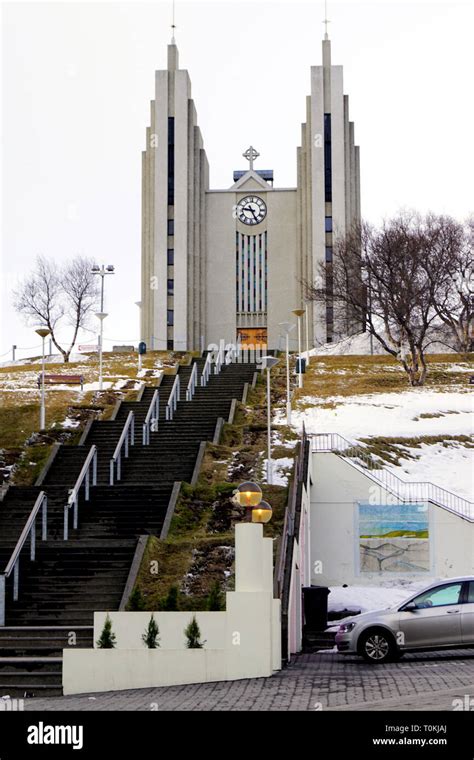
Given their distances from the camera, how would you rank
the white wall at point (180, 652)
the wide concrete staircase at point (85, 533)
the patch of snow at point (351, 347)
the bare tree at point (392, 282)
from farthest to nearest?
the patch of snow at point (351, 347)
the bare tree at point (392, 282)
the wide concrete staircase at point (85, 533)
the white wall at point (180, 652)

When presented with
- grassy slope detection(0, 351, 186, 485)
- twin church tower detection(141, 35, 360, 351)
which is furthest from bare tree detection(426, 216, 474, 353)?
grassy slope detection(0, 351, 186, 485)

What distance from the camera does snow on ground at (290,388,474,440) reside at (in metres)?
33.1

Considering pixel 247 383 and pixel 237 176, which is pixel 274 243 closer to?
pixel 237 176

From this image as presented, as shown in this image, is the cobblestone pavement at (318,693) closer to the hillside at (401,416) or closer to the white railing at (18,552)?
the white railing at (18,552)

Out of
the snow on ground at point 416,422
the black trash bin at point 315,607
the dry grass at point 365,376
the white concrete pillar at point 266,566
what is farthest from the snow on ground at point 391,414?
the white concrete pillar at point 266,566

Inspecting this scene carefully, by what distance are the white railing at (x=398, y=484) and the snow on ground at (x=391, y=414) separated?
208 cm

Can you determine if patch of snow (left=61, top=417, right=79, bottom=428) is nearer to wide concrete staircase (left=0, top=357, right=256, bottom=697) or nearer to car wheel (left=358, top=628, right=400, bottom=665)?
wide concrete staircase (left=0, top=357, right=256, bottom=697)

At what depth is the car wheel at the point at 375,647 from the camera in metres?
16.3

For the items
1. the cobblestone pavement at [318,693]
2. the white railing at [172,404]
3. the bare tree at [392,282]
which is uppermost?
the bare tree at [392,282]

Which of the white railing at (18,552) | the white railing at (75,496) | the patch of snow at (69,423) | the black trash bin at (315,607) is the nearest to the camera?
the white railing at (18,552)

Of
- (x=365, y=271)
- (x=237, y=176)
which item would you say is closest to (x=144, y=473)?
(x=365, y=271)

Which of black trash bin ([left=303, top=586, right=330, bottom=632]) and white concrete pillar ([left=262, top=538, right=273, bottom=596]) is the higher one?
white concrete pillar ([left=262, top=538, right=273, bottom=596])

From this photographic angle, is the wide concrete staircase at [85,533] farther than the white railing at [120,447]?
No

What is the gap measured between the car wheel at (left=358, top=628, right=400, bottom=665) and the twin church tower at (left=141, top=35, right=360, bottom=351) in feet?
146
